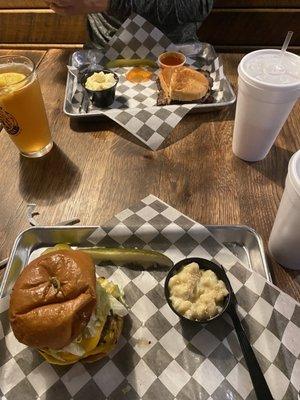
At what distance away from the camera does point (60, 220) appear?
4.46ft

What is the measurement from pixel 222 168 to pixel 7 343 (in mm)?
1106

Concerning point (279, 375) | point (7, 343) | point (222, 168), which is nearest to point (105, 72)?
point (222, 168)

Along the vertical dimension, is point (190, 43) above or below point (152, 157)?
above

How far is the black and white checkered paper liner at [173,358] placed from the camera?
969 millimetres

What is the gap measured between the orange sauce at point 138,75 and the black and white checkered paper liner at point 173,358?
4.56 ft

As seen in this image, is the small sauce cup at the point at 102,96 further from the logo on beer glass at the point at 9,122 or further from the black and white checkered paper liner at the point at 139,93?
the logo on beer glass at the point at 9,122

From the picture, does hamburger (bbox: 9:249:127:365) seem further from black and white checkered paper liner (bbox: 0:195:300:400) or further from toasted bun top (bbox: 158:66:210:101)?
toasted bun top (bbox: 158:66:210:101)

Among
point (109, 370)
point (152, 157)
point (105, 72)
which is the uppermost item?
point (105, 72)

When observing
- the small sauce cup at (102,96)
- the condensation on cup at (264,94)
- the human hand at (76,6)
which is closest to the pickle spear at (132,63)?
the small sauce cup at (102,96)

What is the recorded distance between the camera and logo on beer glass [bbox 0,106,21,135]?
1.45m

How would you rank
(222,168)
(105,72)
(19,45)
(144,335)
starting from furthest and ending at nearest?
1. (19,45)
2. (105,72)
3. (222,168)
4. (144,335)

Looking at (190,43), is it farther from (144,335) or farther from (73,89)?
(144,335)

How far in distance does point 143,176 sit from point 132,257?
1.49 ft

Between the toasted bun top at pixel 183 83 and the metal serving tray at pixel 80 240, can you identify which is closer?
the metal serving tray at pixel 80 240
